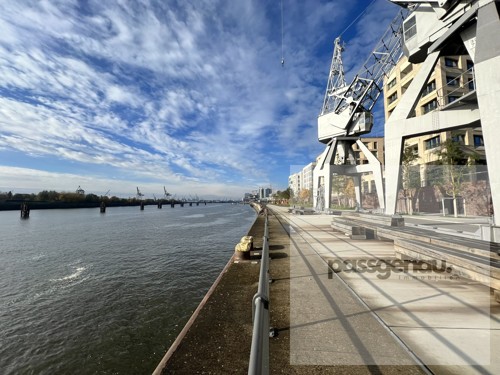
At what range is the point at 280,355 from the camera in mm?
3889

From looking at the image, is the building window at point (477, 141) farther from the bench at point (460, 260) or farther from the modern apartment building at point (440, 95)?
the bench at point (460, 260)

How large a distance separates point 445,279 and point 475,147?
40.5 m

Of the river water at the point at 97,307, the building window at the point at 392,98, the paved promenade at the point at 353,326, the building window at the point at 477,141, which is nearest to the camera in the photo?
the paved promenade at the point at 353,326

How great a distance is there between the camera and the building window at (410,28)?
55.2 ft

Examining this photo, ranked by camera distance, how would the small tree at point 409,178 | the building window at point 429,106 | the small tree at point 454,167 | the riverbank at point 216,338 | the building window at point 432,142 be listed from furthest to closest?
the building window at point 429,106 → the building window at point 432,142 → the small tree at point 409,178 → the small tree at point 454,167 → the riverbank at point 216,338

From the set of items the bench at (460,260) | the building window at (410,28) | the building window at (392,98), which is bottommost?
the bench at (460,260)

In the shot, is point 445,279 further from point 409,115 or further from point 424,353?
point 409,115

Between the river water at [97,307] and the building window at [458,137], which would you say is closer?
the river water at [97,307]

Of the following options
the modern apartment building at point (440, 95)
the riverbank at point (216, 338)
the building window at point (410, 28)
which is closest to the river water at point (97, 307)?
the riverbank at point (216, 338)

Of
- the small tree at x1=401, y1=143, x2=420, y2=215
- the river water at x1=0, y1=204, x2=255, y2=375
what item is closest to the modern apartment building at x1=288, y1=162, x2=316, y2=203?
the small tree at x1=401, y1=143, x2=420, y2=215

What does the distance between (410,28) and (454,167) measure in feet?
70.6

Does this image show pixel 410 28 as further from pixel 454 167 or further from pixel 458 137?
pixel 458 137

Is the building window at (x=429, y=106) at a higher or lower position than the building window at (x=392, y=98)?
lower

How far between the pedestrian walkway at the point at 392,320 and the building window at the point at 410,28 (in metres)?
17.4
